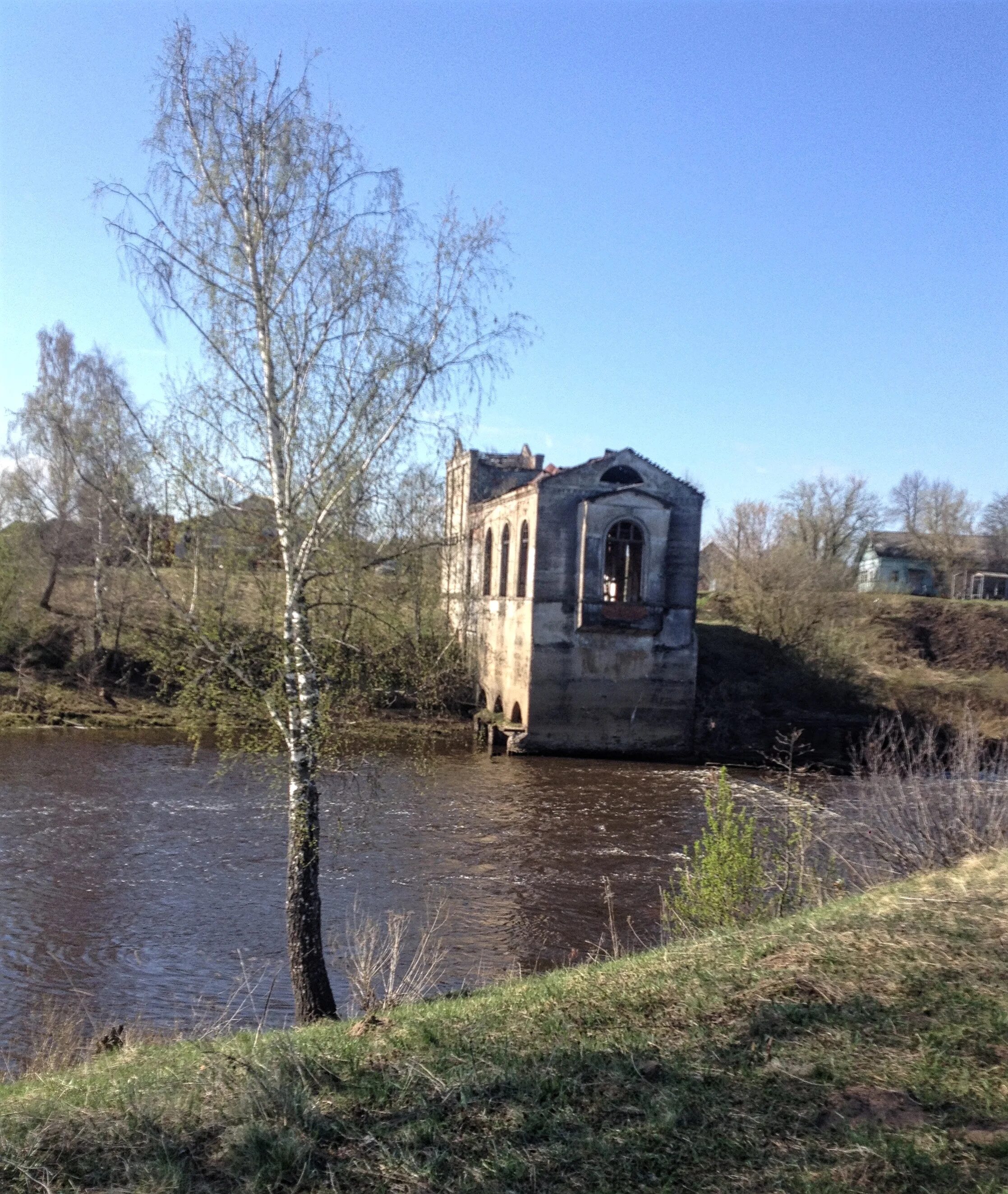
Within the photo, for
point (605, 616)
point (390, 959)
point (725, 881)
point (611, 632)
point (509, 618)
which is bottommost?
point (390, 959)

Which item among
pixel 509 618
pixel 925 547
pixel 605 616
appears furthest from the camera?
pixel 925 547

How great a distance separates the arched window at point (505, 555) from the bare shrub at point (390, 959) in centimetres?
1689

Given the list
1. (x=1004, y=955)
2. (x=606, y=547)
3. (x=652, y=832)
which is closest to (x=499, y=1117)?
(x=1004, y=955)

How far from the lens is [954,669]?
40.4m

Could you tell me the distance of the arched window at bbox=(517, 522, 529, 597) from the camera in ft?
91.0

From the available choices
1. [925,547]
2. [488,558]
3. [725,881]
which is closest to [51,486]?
[488,558]

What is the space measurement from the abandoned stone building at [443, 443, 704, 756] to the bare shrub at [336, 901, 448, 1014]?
1359 centimetres

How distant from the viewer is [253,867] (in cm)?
1530

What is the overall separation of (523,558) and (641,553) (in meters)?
3.25

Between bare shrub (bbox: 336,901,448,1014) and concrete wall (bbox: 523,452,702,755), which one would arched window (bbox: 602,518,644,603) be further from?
bare shrub (bbox: 336,901,448,1014)

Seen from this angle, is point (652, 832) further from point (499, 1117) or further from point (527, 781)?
point (499, 1117)

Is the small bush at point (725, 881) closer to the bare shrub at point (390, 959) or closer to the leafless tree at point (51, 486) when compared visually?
the bare shrub at point (390, 959)

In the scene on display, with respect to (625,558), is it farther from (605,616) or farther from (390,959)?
(390,959)

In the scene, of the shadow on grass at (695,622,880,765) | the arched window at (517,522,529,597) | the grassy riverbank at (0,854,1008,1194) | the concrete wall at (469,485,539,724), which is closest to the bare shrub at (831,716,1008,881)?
the grassy riverbank at (0,854,1008,1194)
